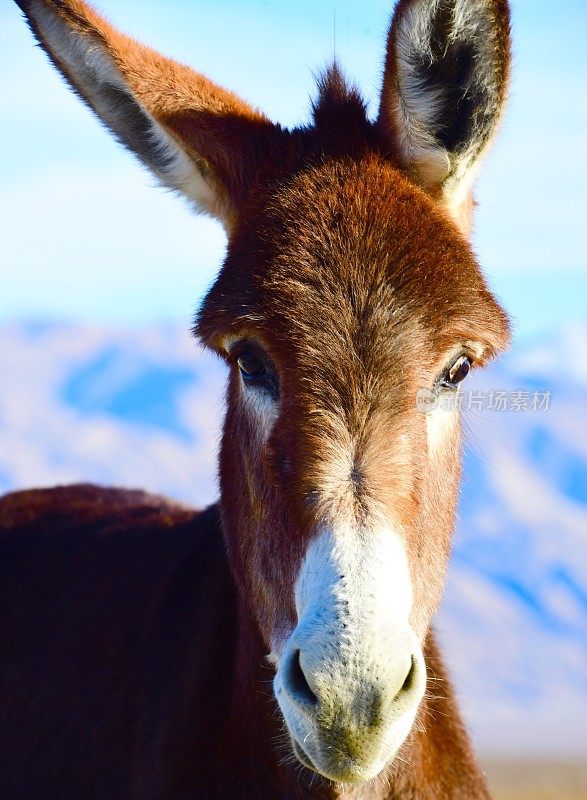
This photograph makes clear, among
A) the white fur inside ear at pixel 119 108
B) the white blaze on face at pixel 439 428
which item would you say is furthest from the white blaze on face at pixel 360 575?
the white fur inside ear at pixel 119 108

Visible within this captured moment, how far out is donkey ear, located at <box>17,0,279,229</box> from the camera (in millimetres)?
4496

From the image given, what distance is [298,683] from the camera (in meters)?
3.34

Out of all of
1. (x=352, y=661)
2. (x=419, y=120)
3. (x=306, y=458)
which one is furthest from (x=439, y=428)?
(x=419, y=120)

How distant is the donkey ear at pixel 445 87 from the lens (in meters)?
4.18

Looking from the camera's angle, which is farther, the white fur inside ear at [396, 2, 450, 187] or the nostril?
the white fur inside ear at [396, 2, 450, 187]

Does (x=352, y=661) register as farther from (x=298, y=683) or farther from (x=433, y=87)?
(x=433, y=87)

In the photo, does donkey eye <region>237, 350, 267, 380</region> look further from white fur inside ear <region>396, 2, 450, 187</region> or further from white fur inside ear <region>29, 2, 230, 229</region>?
white fur inside ear <region>396, 2, 450, 187</region>

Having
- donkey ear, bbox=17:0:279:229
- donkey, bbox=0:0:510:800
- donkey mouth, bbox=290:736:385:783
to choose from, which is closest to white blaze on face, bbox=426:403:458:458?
donkey, bbox=0:0:510:800

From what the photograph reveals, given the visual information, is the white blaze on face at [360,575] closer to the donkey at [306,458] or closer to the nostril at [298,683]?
the donkey at [306,458]

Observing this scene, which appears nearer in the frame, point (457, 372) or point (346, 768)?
point (346, 768)

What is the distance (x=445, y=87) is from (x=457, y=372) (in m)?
1.29

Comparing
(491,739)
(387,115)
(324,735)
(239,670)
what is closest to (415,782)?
(239,670)

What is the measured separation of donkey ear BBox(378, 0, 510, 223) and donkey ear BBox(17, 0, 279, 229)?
2.00ft

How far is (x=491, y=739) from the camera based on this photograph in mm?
35062
